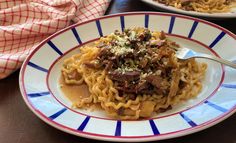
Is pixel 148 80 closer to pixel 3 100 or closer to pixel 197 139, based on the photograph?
pixel 197 139

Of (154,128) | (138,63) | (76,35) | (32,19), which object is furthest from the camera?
(32,19)

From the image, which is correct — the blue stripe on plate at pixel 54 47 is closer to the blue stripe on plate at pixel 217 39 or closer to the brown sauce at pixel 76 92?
the brown sauce at pixel 76 92

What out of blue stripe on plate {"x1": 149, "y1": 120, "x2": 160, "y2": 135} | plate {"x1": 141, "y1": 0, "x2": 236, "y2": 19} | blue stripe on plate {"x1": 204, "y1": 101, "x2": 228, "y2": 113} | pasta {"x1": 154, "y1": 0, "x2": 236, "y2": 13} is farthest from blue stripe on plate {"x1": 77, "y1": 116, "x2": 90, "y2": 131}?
pasta {"x1": 154, "y1": 0, "x2": 236, "y2": 13}

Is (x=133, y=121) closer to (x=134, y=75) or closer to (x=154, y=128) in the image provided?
(x=154, y=128)

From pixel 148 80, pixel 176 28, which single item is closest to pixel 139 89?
pixel 148 80

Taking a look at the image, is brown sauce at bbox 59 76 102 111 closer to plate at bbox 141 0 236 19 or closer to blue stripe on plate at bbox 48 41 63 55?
blue stripe on plate at bbox 48 41 63 55

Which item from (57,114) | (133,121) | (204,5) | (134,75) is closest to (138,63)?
(134,75)
